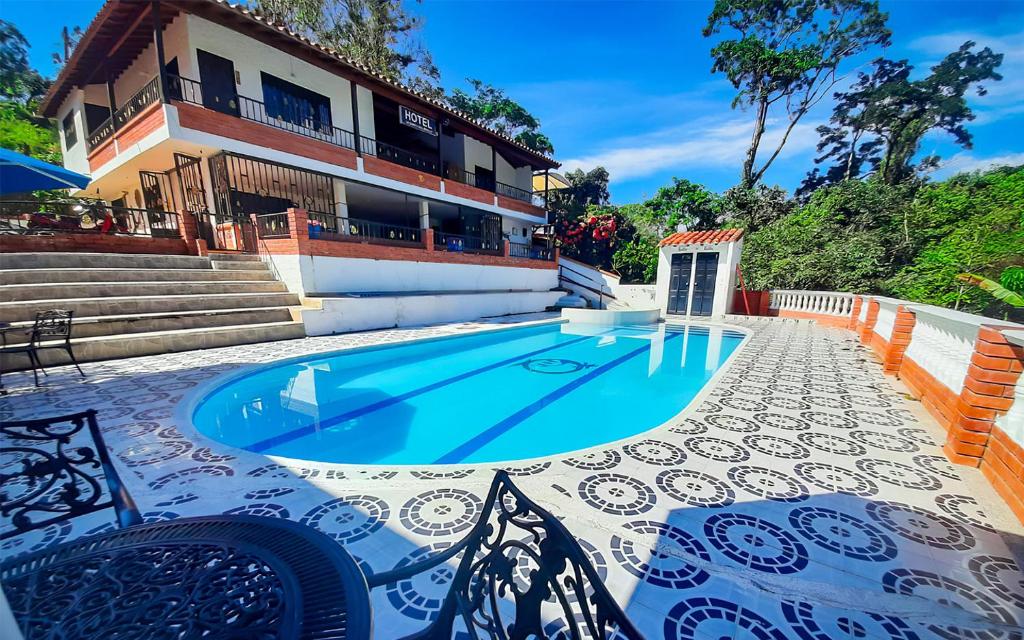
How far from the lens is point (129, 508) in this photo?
5.08 ft

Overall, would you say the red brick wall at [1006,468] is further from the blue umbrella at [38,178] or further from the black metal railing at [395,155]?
the black metal railing at [395,155]

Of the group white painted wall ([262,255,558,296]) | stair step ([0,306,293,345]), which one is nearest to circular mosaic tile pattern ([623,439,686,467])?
stair step ([0,306,293,345])

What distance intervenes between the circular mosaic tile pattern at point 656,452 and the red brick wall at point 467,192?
13184 mm

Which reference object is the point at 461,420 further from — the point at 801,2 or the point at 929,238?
the point at 801,2

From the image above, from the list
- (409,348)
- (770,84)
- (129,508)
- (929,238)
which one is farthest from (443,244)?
(770,84)

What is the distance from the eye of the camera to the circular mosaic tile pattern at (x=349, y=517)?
205cm

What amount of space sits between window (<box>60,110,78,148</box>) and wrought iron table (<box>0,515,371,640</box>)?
20473mm

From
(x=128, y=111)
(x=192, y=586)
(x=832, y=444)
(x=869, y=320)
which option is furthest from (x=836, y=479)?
(x=128, y=111)

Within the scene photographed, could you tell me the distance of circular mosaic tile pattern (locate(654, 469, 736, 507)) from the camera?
2.35 meters

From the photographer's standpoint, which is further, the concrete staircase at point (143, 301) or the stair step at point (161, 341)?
the concrete staircase at point (143, 301)

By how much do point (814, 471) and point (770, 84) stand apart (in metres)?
27.5

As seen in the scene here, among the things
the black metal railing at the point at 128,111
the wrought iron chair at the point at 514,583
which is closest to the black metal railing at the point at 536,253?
the black metal railing at the point at 128,111

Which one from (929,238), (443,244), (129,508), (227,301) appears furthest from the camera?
(443,244)

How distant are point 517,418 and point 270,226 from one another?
8.81 m
